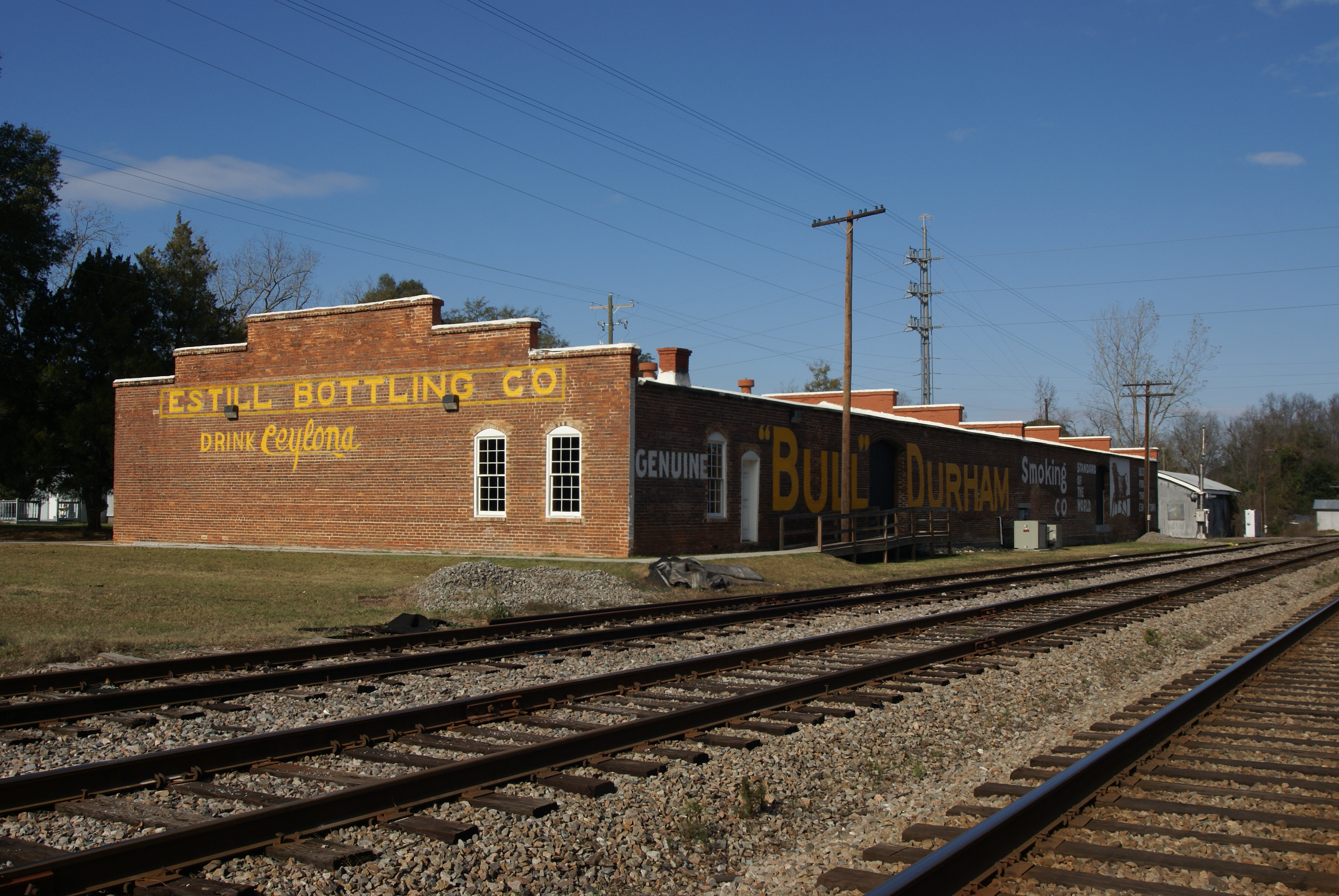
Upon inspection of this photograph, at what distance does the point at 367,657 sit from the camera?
10219 mm

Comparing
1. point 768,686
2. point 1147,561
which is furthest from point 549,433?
point 1147,561

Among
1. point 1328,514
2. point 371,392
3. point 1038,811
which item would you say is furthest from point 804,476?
point 1328,514

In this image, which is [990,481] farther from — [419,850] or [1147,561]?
[419,850]

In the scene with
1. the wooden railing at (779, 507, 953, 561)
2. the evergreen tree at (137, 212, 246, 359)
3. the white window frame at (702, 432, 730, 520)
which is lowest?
the wooden railing at (779, 507, 953, 561)

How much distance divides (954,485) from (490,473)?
19.6m

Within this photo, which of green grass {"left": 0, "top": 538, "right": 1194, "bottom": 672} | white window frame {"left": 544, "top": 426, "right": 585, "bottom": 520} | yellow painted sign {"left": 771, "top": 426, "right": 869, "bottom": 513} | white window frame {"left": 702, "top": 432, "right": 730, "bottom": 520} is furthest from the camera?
yellow painted sign {"left": 771, "top": 426, "right": 869, "bottom": 513}

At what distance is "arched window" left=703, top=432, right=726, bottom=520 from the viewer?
25328 mm

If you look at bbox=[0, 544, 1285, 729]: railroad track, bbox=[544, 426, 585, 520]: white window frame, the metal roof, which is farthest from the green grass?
the metal roof

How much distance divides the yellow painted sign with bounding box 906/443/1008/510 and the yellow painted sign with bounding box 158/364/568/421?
49.4ft

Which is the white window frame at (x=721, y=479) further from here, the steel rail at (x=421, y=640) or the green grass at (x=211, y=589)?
the steel rail at (x=421, y=640)

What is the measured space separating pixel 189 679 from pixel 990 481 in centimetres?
3543

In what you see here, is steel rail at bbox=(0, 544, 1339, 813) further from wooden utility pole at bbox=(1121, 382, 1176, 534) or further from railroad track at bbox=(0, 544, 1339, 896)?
wooden utility pole at bbox=(1121, 382, 1176, 534)

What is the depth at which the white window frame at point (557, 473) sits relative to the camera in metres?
23.2

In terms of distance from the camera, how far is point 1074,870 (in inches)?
174
